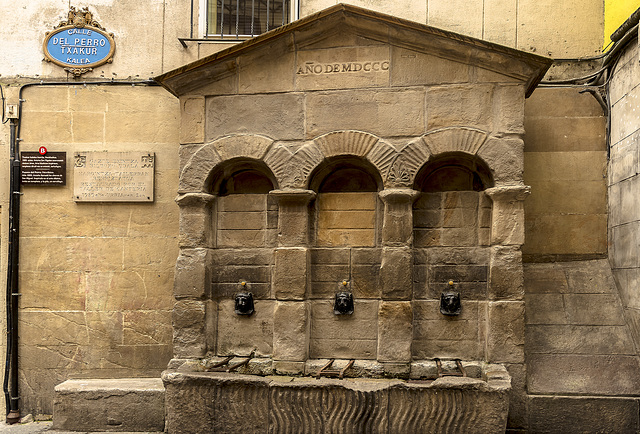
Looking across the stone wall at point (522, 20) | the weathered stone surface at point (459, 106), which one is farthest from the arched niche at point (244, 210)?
the stone wall at point (522, 20)

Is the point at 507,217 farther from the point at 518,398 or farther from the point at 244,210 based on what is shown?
the point at 244,210

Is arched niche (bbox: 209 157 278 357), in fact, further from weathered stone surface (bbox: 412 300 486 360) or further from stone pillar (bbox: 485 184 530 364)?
stone pillar (bbox: 485 184 530 364)

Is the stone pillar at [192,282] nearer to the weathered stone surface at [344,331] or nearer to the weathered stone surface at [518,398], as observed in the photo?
the weathered stone surface at [344,331]

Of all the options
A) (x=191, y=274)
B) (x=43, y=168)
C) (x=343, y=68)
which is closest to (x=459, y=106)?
(x=343, y=68)

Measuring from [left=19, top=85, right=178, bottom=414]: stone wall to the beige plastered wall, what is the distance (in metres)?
0.01

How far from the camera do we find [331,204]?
482 cm

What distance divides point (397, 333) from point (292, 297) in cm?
100

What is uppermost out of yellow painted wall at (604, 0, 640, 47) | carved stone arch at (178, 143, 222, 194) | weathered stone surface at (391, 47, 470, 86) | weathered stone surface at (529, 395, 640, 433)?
yellow painted wall at (604, 0, 640, 47)

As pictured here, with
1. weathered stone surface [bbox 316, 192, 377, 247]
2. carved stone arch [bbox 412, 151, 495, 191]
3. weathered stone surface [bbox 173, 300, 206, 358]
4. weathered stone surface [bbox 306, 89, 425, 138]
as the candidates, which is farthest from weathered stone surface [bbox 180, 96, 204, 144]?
carved stone arch [bbox 412, 151, 495, 191]

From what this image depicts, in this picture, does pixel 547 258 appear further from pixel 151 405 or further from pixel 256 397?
pixel 151 405

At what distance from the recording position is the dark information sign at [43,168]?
5.62m

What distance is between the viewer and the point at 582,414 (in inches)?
167

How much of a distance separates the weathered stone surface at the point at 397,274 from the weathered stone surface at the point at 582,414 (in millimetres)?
1394

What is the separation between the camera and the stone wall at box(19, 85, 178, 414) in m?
5.55
